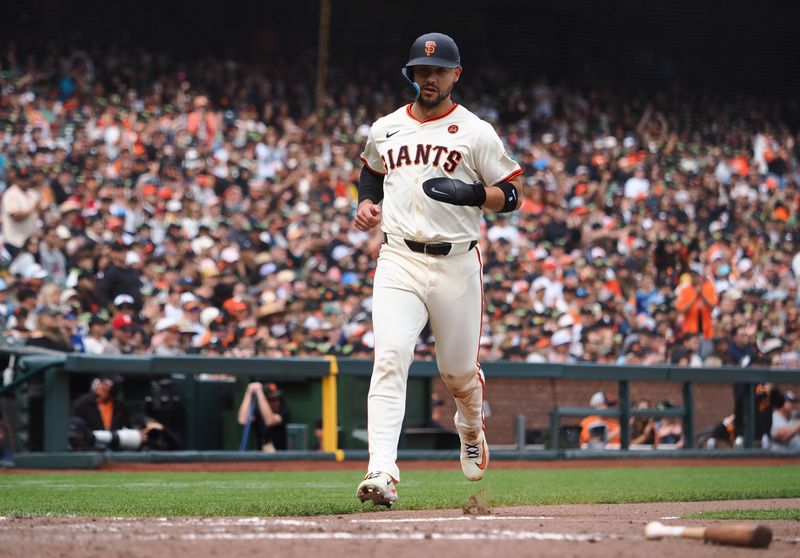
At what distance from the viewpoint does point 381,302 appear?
5.43 metres

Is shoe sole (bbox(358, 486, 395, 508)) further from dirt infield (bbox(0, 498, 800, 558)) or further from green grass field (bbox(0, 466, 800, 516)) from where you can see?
green grass field (bbox(0, 466, 800, 516))

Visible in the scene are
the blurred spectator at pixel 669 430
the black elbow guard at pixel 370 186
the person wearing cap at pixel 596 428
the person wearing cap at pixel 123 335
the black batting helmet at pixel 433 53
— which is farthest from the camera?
the blurred spectator at pixel 669 430

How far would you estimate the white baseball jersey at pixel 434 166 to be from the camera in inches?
214

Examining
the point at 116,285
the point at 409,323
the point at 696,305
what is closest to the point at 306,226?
the point at 116,285

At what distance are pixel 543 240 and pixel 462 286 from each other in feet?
40.1

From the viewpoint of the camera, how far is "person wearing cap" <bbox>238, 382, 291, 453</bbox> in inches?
428

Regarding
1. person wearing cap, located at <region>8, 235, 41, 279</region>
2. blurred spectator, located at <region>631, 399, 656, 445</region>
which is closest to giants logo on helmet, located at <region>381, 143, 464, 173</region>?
blurred spectator, located at <region>631, 399, 656, 445</region>

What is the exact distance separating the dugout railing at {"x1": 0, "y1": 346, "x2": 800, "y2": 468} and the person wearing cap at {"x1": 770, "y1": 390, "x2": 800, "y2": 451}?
13.0 inches

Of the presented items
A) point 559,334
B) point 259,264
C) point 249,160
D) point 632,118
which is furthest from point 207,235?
point 632,118

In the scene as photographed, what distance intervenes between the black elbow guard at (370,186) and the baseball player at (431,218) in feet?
0.61

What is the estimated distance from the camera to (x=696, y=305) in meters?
15.7

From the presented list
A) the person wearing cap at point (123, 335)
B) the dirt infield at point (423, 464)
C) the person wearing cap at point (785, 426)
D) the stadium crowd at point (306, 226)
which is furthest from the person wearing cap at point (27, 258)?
the person wearing cap at point (785, 426)

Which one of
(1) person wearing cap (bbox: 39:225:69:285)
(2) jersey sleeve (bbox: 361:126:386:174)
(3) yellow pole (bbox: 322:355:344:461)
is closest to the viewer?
(2) jersey sleeve (bbox: 361:126:386:174)

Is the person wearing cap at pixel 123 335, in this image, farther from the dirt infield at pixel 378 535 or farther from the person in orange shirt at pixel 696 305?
the person in orange shirt at pixel 696 305
